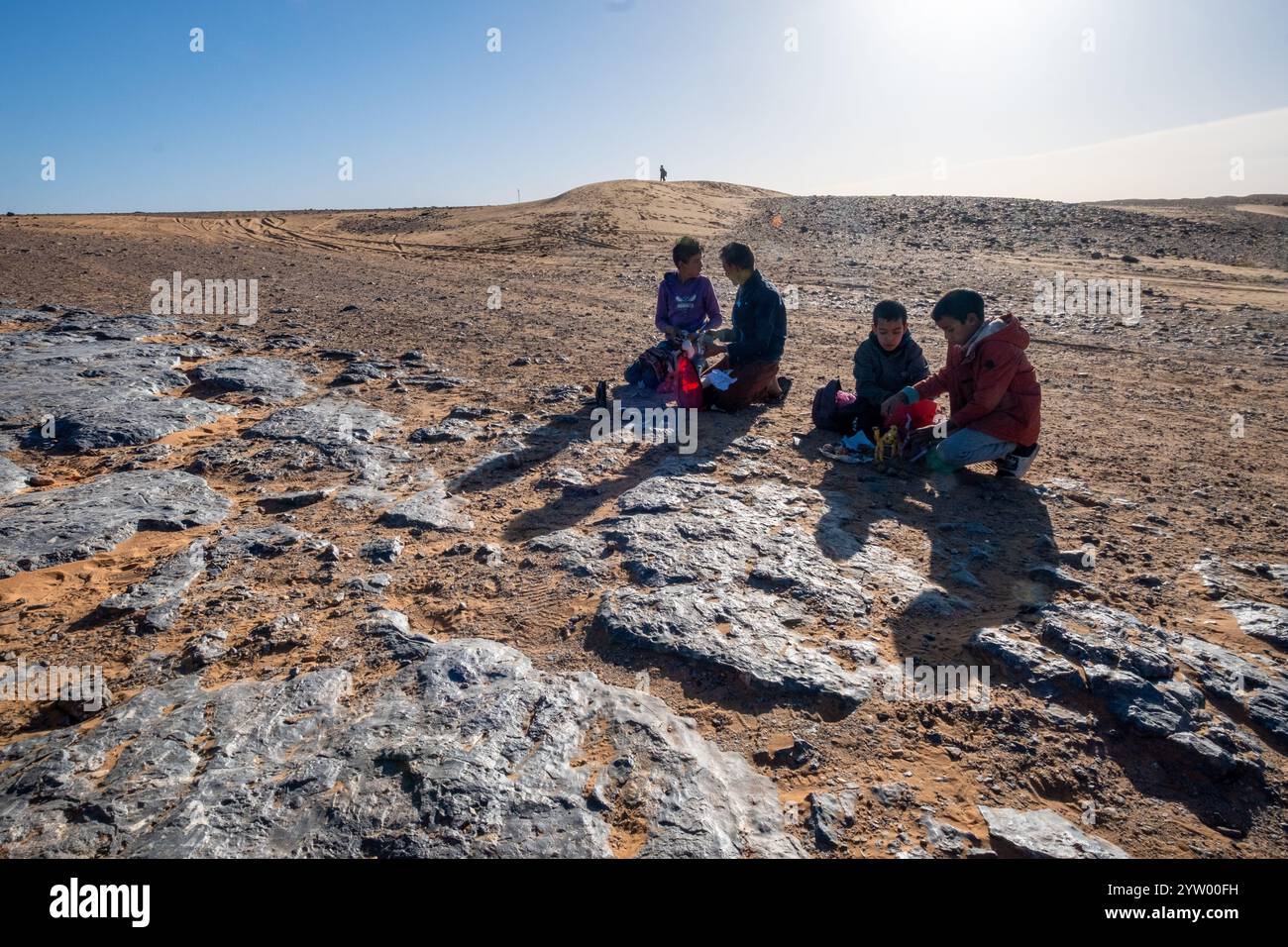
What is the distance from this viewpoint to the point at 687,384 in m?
6.15

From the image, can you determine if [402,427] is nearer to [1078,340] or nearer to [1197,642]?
[1197,642]

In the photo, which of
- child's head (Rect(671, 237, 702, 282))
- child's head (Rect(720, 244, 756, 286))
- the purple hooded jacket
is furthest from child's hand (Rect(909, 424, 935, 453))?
child's head (Rect(671, 237, 702, 282))

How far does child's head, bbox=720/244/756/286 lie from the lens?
6062 millimetres

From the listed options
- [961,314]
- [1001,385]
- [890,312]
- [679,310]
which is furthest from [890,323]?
[679,310]

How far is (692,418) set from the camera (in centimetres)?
602

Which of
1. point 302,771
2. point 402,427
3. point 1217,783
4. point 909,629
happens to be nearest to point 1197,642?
point 1217,783

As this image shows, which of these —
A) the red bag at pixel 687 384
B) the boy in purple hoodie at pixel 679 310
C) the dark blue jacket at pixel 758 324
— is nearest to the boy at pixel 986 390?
the dark blue jacket at pixel 758 324

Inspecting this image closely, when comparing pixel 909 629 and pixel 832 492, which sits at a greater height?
pixel 832 492

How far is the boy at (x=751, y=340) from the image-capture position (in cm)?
625

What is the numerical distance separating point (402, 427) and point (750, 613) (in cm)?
356

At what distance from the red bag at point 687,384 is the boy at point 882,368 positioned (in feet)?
3.97

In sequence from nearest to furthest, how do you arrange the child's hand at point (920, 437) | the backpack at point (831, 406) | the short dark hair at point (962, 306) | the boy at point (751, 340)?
the short dark hair at point (962, 306)
the child's hand at point (920, 437)
the backpack at point (831, 406)
the boy at point (751, 340)

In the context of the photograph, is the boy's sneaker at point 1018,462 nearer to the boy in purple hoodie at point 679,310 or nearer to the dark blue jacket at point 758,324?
the dark blue jacket at point 758,324

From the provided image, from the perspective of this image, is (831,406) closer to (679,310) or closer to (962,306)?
(962,306)
